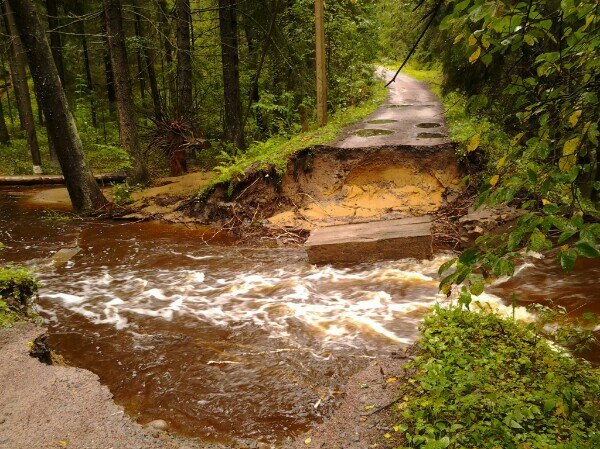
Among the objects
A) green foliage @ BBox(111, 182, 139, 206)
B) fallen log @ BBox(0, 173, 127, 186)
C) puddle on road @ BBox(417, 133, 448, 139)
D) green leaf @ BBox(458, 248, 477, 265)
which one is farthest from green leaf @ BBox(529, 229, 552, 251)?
fallen log @ BBox(0, 173, 127, 186)

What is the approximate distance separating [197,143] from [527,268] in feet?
33.0

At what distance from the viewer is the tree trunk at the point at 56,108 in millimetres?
9688

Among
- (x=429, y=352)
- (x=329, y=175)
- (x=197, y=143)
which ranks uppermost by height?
(x=197, y=143)

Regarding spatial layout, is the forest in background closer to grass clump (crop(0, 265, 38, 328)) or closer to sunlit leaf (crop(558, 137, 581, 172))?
grass clump (crop(0, 265, 38, 328))

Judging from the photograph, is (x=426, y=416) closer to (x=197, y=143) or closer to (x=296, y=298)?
(x=296, y=298)

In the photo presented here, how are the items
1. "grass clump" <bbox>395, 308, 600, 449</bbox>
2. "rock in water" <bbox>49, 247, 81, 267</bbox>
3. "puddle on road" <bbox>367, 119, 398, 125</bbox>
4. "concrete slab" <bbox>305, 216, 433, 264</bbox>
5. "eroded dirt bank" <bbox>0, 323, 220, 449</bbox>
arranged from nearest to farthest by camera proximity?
"grass clump" <bbox>395, 308, 600, 449</bbox> → "eroded dirt bank" <bbox>0, 323, 220, 449</bbox> → "concrete slab" <bbox>305, 216, 433, 264</bbox> → "rock in water" <bbox>49, 247, 81, 267</bbox> → "puddle on road" <bbox>367, 119, 398, 125</bbox>

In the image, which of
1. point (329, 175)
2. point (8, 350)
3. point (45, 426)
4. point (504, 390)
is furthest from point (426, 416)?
point (329, 175)

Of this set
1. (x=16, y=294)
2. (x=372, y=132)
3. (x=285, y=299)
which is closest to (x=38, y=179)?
(x=372, y=132)

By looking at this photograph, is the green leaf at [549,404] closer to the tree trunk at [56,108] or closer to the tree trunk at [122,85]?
the tree trunk at [56,108]

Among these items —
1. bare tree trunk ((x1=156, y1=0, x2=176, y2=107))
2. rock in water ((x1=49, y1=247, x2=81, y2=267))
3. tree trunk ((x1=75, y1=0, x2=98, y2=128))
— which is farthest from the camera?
tree trunk ((x1=75, y1=0, x2=98, y2=128))

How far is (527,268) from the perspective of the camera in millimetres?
6660

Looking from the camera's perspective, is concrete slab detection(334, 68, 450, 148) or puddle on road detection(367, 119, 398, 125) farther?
puddle on road detection(367, 119, 398, 125)

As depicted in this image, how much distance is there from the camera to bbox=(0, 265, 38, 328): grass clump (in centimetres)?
459

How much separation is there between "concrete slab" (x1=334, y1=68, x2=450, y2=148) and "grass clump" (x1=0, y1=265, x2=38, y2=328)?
6.40 metres
